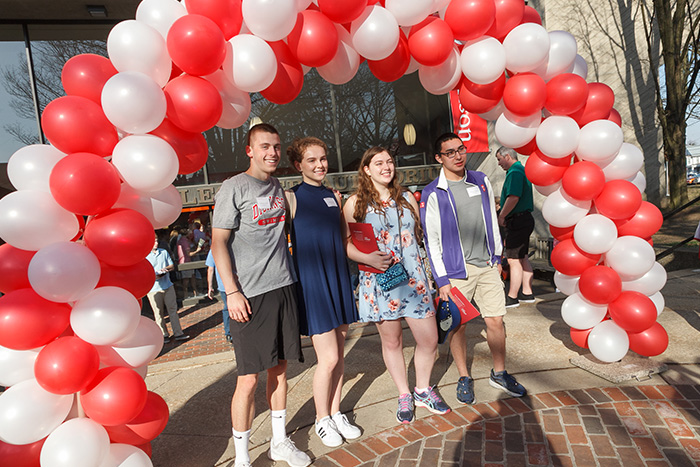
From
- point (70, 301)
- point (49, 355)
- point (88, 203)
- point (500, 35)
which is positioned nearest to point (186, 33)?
point (88, 203)

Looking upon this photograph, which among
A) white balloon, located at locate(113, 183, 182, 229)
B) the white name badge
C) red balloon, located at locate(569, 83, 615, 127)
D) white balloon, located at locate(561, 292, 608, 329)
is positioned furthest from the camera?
white balloon, located at locate(561, 292, 608, 329)

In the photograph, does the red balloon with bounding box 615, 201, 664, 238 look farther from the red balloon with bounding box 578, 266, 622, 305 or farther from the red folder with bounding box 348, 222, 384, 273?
the red folder with bounding box 348, 222, 384, 273

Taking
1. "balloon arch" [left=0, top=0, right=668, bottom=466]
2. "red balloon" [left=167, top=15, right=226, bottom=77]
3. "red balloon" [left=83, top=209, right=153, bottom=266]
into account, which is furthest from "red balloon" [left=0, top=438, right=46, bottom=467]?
"red balloon" [left=167, top=15, right=226, bottom=77]

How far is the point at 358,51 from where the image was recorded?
8.63ft

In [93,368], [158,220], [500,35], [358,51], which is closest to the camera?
[93,368]

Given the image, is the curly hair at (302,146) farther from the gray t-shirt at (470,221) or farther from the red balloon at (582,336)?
the red balloon at (582,336)

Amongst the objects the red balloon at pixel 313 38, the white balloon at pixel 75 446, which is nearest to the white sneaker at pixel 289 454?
the white balloon at pixel 75 446

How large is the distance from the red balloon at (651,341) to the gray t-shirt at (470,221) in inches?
46.4

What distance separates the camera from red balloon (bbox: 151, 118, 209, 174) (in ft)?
7.52

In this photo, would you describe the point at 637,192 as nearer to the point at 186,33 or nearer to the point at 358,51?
the point at 358,51

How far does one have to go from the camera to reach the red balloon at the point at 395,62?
9.14ft

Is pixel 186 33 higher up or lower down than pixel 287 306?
higher up

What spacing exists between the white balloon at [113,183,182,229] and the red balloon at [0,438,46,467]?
1.14 meters

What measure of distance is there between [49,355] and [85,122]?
104 centimetres
